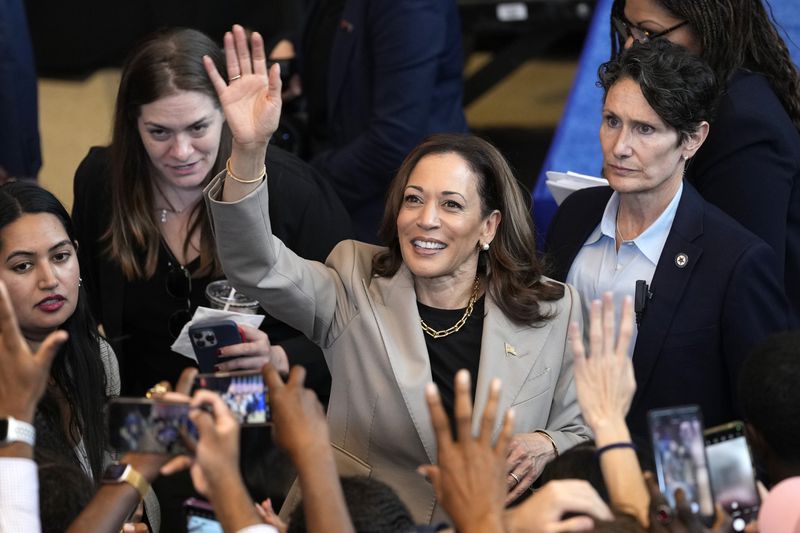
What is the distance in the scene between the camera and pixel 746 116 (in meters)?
3.24

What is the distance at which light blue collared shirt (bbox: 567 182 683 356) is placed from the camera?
312 cm

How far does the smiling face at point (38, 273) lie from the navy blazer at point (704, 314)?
1.39 metres

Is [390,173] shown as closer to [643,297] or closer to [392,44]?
[392,44]

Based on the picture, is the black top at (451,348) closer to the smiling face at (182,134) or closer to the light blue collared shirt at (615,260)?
the light blue collared shirt at (615,260)

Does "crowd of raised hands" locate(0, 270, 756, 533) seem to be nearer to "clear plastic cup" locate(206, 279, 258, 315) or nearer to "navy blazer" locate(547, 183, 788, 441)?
"navy blazer" locate(547, 183, 788, 441)

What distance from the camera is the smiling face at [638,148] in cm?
303

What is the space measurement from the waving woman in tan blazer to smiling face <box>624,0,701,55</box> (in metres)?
0.55

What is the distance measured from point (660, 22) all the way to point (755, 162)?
17.2 inches

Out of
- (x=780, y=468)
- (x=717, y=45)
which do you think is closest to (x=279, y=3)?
(x=717, y=45)

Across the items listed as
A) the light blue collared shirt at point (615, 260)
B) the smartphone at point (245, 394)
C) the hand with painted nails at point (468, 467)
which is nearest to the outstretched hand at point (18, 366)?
the smartphone at point (245, 394)

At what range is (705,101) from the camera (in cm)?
306

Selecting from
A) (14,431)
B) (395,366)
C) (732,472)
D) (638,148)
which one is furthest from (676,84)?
(14,431)

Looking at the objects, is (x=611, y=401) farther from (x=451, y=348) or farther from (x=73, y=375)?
(x=73, y=375)

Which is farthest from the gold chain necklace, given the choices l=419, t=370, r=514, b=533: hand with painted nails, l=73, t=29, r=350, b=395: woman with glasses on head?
l=419, t=370, r=514, b=533: hand with painted nails
